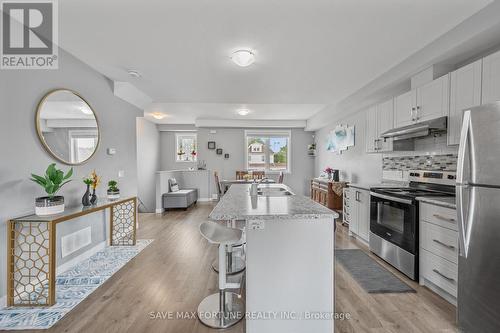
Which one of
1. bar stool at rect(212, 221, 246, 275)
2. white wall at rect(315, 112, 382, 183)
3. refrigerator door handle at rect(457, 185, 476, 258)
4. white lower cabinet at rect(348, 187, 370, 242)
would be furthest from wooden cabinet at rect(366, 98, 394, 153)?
bar stool at rect(212, 221, 246, 275)

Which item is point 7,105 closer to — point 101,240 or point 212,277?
point 101,240

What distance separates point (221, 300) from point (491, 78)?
2.91 metres

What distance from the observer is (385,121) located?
3309 millimetres

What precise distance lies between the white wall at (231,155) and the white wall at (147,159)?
391mm

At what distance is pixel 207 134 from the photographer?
7.42m

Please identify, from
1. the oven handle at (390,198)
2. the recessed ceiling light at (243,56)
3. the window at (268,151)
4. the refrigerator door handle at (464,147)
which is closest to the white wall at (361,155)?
the oven handle at (390,198)

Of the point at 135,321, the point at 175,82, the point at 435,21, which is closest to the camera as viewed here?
the point at 135,321

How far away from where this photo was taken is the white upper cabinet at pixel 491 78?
1.77 m

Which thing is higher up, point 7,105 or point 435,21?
point 435,21

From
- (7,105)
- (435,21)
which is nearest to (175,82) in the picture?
(7,105)

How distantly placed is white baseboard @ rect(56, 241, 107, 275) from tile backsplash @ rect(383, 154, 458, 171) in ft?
15.3

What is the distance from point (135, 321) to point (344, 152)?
5.04 meters

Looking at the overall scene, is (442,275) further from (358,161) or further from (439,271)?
(358,161)

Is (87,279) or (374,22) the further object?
(87,279)
